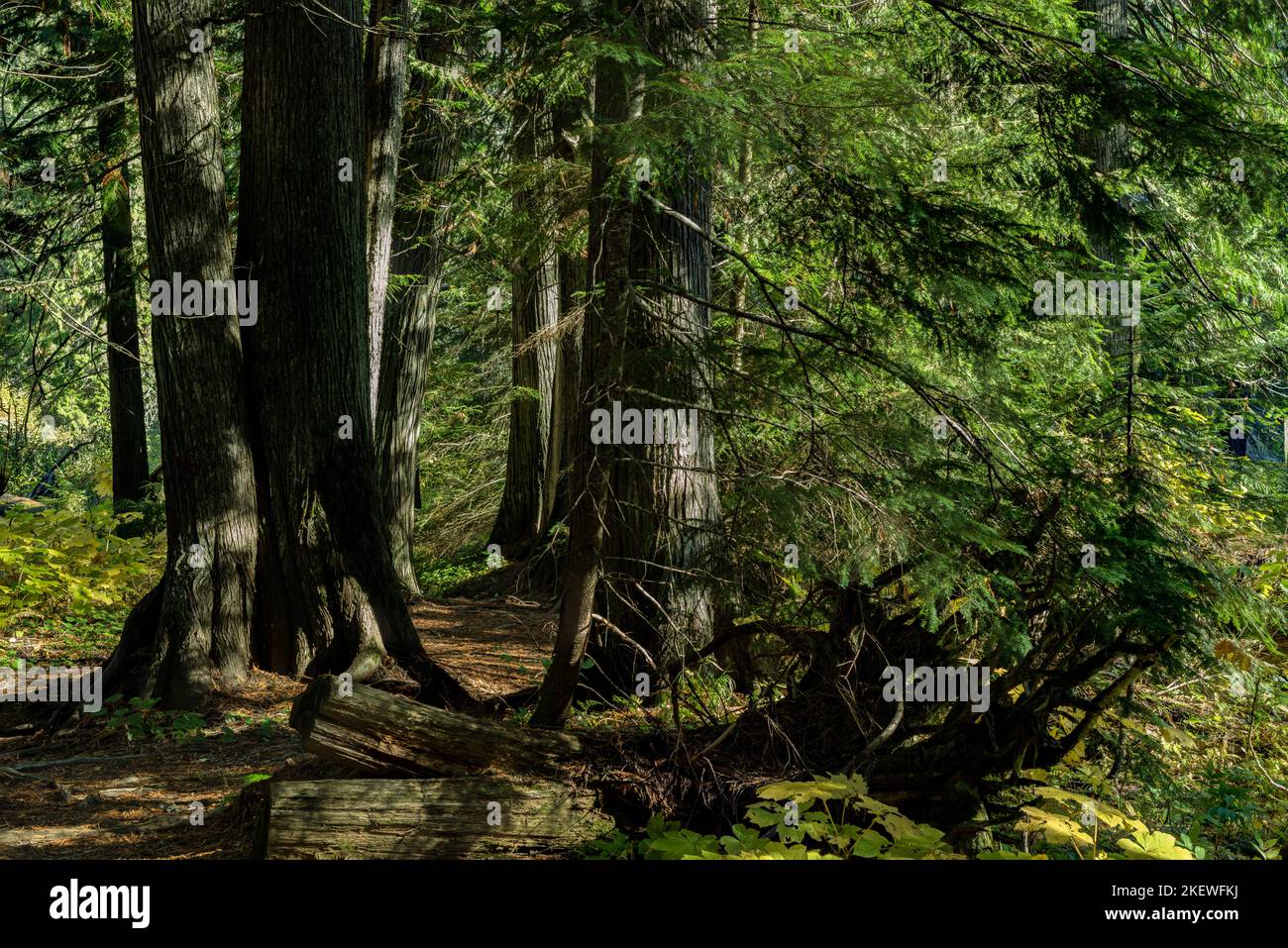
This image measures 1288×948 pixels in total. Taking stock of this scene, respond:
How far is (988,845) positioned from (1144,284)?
285 cm

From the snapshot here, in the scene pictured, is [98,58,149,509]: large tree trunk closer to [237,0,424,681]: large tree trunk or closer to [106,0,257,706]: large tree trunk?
[106,0,257,706]: large tree trunk

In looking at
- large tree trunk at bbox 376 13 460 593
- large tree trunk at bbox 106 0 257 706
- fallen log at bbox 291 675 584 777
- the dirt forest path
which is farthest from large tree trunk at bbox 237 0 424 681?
large tree trunk at bbox 376 13 460 593

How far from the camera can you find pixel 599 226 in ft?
16.2

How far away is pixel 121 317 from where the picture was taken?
1277 cm

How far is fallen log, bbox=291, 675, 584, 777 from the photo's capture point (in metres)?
4.26

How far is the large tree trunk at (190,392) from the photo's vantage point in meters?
6.86

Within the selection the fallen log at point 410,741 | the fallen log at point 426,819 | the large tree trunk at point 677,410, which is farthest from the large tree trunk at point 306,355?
the fallen log at point 426,819

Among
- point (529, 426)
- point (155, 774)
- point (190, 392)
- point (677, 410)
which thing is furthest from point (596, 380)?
point (529, 426)

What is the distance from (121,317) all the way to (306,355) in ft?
23.7

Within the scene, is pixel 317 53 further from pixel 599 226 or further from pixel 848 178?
pixel 848 178

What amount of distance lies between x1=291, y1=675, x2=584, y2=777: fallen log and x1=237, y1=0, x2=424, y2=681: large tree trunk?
2478 millimetres

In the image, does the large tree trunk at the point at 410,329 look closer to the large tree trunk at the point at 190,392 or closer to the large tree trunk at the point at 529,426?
the large tree trunk at the point at 529,426

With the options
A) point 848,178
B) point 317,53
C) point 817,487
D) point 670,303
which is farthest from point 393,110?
point 817,487

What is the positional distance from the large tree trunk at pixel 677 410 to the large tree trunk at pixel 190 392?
8.63 feet
